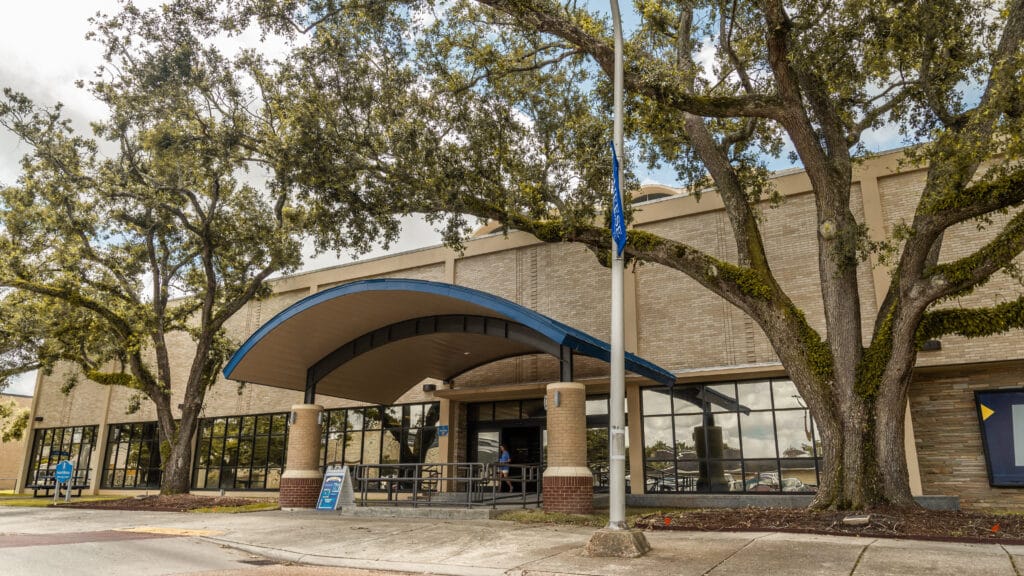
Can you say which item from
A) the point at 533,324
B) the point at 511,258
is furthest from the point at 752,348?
the point at 511,258

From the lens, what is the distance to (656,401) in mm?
19188

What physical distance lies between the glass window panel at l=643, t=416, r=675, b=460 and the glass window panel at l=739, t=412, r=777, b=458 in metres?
1.92

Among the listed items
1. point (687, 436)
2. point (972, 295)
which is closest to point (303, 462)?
point (687, 436)

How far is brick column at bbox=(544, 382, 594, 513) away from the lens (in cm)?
1416

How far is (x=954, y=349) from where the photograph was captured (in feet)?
51.3

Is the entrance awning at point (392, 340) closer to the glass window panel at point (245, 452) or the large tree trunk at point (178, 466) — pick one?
the large tree trunk at point (178, 466)

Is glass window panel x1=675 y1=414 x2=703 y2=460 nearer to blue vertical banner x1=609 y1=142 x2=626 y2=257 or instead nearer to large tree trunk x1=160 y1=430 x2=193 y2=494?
blue vertical banner x1=609 y1=142 x2=626 y2=257

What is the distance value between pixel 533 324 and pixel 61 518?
12409 mm

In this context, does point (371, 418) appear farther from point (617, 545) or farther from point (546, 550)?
point (617, 545)

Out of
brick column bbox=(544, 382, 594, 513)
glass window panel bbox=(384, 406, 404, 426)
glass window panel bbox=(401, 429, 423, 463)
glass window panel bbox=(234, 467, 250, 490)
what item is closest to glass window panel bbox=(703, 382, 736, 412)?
brick column bbox=(544, 382, 594, 513)

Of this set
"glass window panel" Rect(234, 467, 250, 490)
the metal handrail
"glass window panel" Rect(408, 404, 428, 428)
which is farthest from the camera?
"glass window panel" Rect(234, 467, 250, 490)

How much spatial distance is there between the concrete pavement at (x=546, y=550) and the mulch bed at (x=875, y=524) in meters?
0.39

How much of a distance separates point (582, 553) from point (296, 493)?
11.8 metres

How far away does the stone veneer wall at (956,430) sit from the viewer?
15.4m
